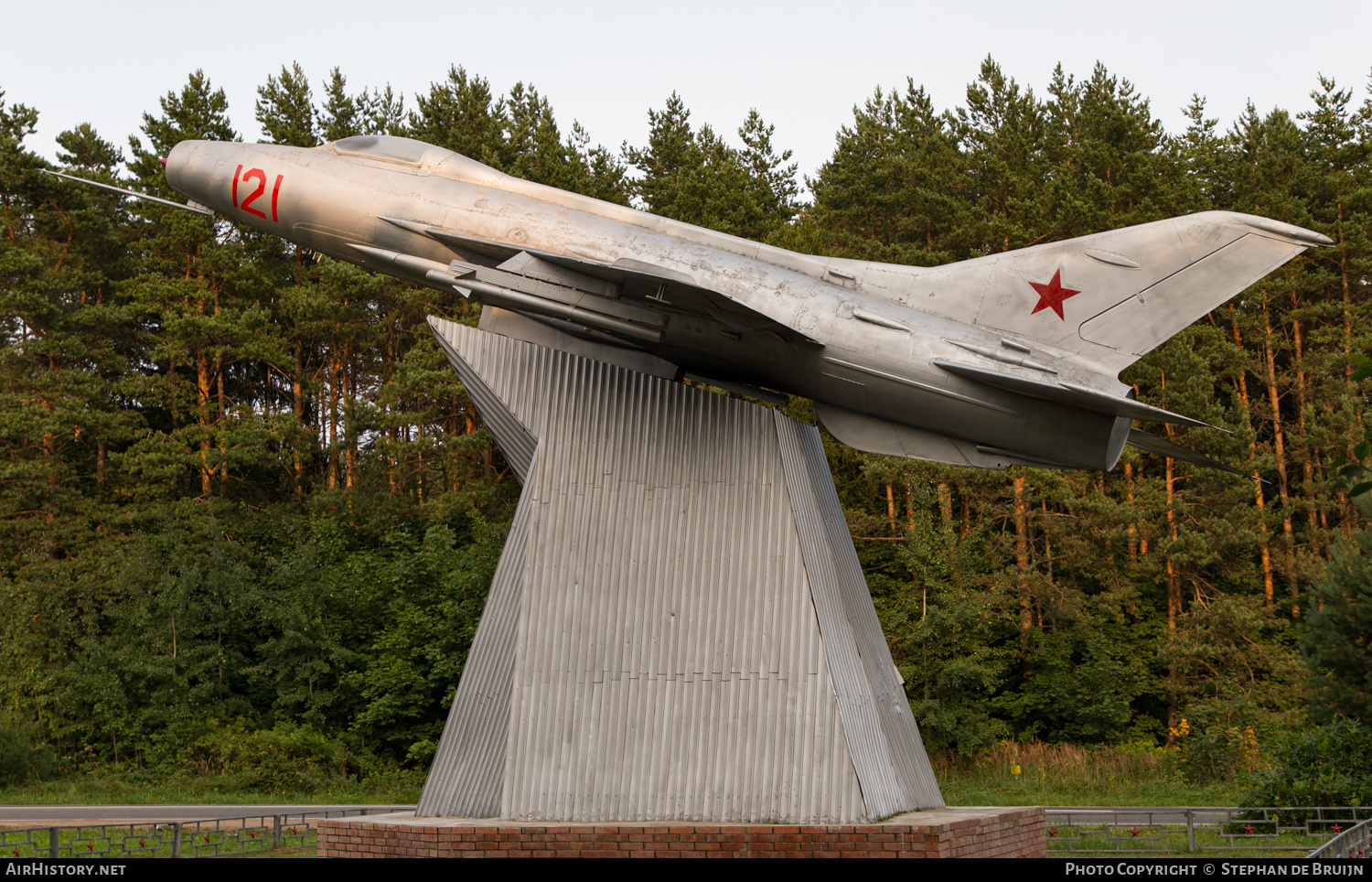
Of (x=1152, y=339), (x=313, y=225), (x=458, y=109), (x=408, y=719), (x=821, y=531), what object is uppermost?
(x=458, y=109)

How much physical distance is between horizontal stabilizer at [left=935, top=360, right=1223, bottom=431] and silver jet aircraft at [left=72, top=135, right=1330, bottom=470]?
0.06 feet

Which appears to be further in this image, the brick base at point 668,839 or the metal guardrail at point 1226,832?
the metal guardrail at point 1226,832

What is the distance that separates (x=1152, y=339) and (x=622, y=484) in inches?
197

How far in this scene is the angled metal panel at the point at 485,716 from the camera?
10000mm

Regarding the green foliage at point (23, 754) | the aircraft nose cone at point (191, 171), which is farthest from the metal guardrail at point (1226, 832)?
the green foliage at point (23, 754)

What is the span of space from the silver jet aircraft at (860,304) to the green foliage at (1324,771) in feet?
25.8

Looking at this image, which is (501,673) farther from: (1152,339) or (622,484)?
(1152,339)

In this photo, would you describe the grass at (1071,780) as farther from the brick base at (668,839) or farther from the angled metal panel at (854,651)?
the brick base at (668,839)

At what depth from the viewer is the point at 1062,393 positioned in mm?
9211

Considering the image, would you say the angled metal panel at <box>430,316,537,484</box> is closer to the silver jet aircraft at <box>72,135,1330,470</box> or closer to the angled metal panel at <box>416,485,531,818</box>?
the silver jet aircraft at <box>72,135,1330,470</box>

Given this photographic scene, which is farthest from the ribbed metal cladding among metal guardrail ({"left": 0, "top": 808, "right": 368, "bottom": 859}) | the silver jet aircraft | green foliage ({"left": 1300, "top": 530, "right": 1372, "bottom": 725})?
green foliage ({"left": 1300, "top": 530, "right": 1372, "bottom": 725})

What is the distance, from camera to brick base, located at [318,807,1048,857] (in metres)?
8.89

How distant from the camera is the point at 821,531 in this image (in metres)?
10.5
